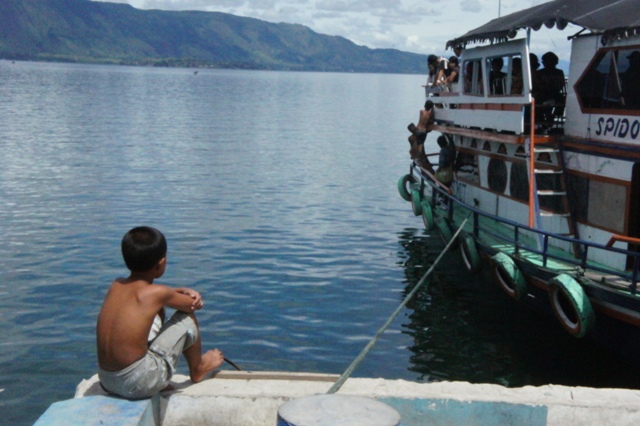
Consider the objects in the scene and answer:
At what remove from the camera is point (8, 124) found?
48.7 meters

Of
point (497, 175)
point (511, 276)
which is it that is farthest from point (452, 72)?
point (511, 276)

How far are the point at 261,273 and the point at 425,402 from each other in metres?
10.9

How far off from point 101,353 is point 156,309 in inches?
20.9

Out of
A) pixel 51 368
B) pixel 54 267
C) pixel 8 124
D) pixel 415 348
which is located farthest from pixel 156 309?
pixel 8 124

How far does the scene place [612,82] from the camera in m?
12.7

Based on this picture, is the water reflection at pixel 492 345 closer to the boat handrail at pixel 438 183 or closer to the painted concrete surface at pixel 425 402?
the boat handrail at pixel 438 183

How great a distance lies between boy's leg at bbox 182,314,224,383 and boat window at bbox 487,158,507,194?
10.5 m

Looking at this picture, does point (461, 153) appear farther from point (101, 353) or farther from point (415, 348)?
point (101, 353)

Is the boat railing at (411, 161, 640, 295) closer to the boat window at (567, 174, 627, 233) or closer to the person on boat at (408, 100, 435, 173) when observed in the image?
the boat window at (567, 174, 627, 233)

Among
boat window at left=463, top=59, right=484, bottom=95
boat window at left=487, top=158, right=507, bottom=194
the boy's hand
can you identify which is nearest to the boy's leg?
the boy's hand

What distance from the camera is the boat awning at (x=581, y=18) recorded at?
479 inches

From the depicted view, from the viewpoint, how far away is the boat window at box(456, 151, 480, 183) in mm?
18797

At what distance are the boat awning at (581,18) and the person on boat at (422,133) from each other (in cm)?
406

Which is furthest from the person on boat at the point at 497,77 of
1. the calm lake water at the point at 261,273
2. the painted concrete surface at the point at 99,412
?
the painted concrete surface at the point at 99,412
